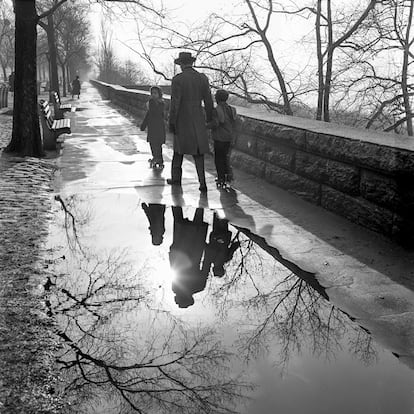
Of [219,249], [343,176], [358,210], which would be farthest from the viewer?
Answer: [343,176]

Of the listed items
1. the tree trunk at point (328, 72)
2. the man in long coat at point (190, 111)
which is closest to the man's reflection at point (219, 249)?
the man in long coat at point (190, 111)

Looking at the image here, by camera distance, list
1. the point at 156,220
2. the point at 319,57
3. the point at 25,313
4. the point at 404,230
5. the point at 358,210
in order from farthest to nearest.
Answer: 1. the point at 319,57
2. the point at 156,220
3. the point at 358,210
4. the point at 404,230
5. the point at 25,313

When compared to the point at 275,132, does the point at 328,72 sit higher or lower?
higher

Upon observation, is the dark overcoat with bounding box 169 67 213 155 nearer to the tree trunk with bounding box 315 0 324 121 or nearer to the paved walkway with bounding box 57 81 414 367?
the paved walkway with bounding box 57 81 414 367

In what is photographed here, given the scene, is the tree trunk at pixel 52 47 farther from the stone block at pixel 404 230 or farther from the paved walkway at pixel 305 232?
the stone block at pixel 404 230

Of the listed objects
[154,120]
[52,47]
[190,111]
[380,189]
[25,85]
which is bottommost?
[380,189]

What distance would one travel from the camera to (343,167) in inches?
210

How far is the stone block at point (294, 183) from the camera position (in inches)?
237

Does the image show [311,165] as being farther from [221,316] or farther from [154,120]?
[154,120]

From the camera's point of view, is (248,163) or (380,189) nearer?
(380,189)

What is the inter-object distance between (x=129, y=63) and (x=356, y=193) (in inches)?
2696

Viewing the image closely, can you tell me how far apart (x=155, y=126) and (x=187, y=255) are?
5.06 meters

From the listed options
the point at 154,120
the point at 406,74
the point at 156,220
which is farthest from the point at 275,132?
the point at 406,74

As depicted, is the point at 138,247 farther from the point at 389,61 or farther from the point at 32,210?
the point at 389,61
